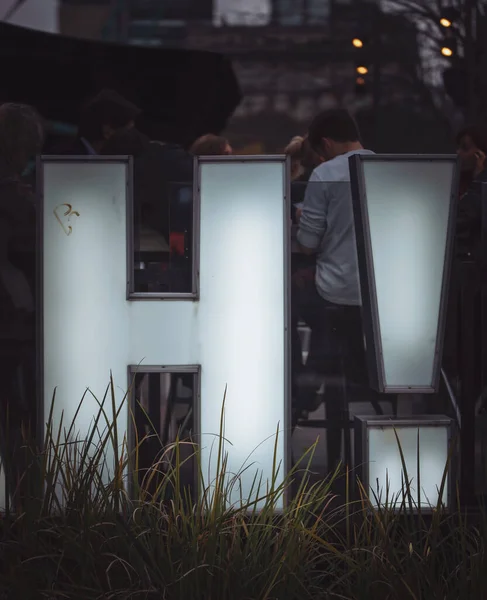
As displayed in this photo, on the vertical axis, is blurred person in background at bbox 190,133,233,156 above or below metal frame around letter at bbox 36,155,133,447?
above

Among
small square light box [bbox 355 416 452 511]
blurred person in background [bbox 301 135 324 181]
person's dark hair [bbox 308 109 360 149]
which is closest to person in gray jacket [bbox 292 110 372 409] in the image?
small square light box [bbox 355 416 452 511]

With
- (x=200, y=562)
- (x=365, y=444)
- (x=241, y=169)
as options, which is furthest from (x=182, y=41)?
(x=200, y=562)

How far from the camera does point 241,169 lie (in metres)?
2.51

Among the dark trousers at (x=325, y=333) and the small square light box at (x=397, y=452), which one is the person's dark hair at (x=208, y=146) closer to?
the dark trousers at (x=325, y=333)

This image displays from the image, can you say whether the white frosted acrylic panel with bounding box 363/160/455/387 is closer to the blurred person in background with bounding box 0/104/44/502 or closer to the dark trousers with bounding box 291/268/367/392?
the dark trousers with bounding box 291/268/367/392

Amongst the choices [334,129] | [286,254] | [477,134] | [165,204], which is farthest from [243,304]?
[477,134]

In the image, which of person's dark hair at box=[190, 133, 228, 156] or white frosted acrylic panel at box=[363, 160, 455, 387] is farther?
person's dark hair at box=[190, 133, 228, 156]

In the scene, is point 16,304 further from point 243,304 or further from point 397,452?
point 397,452

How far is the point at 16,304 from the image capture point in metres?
2.49

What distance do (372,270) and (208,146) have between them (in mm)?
818

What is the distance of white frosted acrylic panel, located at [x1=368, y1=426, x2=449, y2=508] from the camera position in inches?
99.7

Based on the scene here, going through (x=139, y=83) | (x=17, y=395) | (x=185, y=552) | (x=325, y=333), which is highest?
(x=139, y=83)

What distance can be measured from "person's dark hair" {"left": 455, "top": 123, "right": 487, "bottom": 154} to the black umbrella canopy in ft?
2.53

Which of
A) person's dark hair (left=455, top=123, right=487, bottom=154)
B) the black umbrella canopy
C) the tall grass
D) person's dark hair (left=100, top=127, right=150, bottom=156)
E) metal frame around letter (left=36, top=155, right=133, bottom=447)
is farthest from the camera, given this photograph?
the black umbrella canopy
